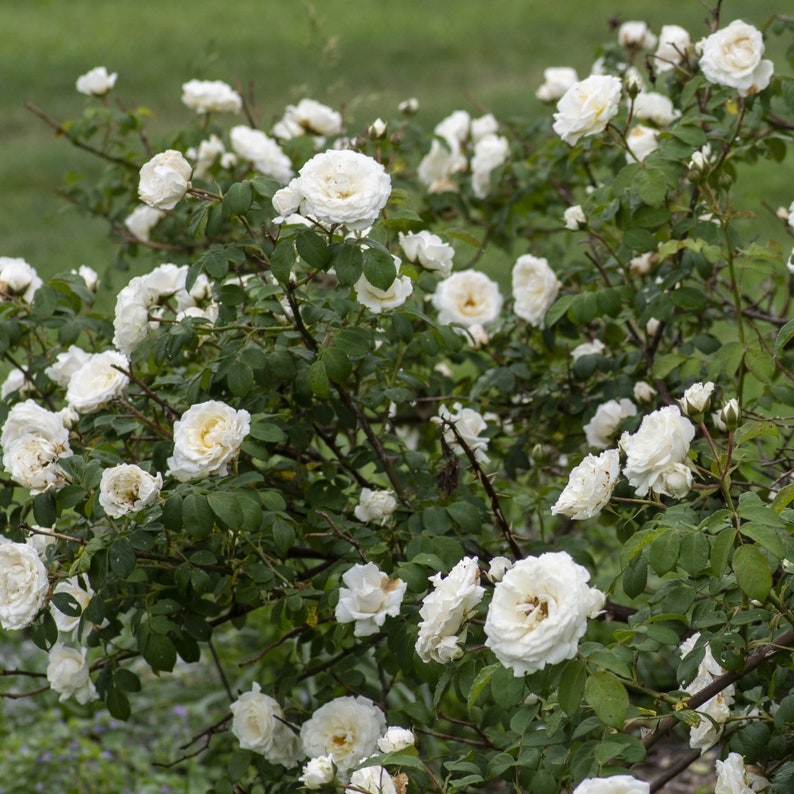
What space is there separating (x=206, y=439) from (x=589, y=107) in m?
0.85

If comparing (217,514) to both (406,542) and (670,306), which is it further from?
(670,306)

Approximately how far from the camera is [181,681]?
12.0 ft

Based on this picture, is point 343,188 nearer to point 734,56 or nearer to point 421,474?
point 421,474

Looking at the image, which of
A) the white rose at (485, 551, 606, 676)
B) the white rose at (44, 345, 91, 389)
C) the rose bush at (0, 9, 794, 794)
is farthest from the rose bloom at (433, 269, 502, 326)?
the white rose at (485, 551, 606, 676)

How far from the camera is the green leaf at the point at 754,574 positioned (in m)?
1.28

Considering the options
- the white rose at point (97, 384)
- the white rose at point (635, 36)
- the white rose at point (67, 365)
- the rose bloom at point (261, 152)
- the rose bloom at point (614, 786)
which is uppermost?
the white rose at point (635, 36)

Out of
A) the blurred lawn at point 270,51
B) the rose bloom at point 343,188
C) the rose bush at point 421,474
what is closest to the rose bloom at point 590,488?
the rose bush at point 421,474

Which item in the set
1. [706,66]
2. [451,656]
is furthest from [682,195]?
[451,656]

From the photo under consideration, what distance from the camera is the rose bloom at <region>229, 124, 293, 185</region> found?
2.67 metres

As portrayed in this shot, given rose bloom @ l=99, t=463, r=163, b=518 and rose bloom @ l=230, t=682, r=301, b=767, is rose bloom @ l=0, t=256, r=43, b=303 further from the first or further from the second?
rose bloom @ l=230, t=682, r=301, b=767

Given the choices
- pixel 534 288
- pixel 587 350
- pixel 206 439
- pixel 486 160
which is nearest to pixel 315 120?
pixel 486 160

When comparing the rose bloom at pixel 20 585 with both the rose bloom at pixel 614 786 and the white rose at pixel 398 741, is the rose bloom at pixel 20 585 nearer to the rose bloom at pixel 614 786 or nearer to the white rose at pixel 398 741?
the white rose at pixel 398 741

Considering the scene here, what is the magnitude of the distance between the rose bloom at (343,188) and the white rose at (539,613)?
57cm

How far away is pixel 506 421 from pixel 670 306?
65cm
